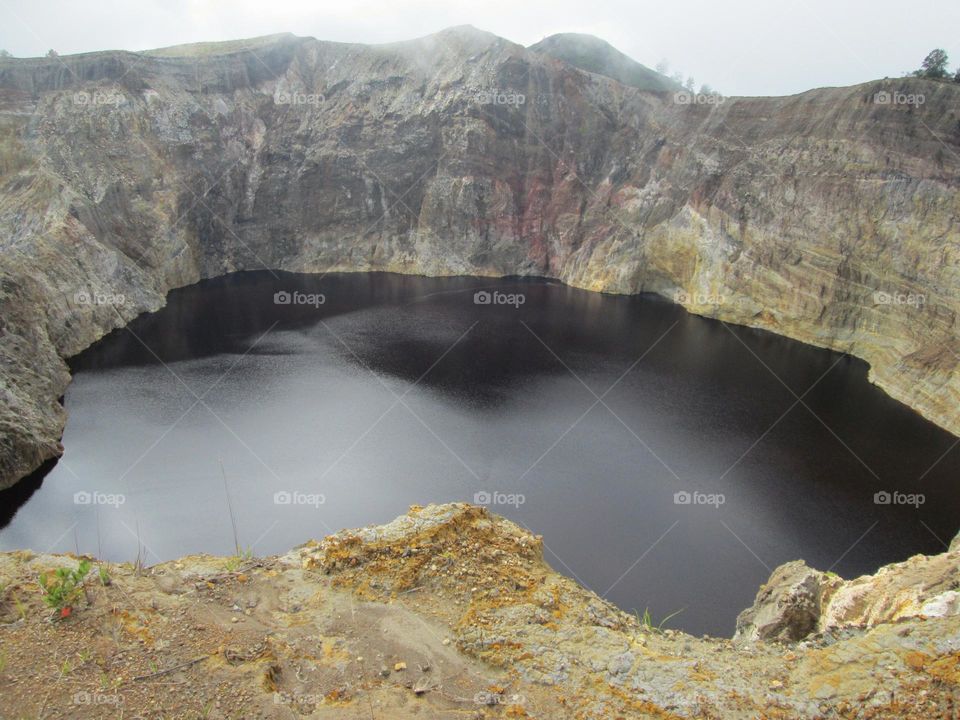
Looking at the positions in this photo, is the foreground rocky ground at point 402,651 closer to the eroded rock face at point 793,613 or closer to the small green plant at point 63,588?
the small green plant at point 63,588

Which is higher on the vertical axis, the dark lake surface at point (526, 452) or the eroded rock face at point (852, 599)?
the eroded rock face at point (852, 599)

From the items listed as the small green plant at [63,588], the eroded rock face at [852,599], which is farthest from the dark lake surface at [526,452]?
the small green plant at [63,588]

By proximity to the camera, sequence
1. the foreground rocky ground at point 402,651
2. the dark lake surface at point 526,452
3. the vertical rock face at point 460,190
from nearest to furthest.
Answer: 1. the foreground rocky ground at point 402,651
2. the dark lake surface at point 526,452
3. the vertical rock face at point 460,190

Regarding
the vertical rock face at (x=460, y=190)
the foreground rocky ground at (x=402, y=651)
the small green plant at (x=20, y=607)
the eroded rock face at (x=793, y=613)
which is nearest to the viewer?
the foreground rocky ground at (x=402, y=651)

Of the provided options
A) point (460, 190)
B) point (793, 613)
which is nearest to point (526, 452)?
point (793, 613)

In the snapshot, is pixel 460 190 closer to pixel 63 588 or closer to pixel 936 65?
pixel 936 65

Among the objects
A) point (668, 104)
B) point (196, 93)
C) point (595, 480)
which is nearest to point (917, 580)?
point (595, 480)

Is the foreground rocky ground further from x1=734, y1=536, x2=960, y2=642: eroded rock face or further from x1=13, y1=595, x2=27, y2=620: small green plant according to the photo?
x1=734, y1=536, x2=960, y2=642: eroded rock face

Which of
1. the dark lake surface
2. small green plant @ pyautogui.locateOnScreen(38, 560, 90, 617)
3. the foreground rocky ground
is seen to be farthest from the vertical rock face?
the foreground rocky ground
